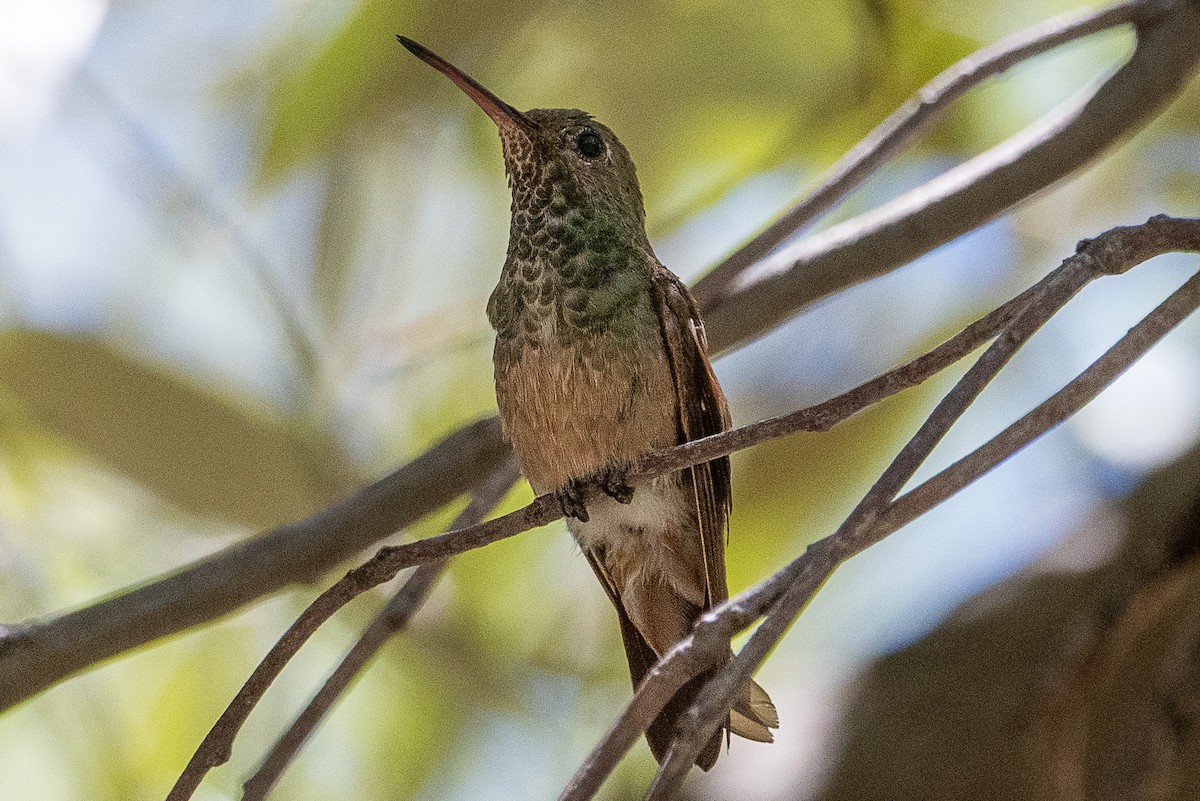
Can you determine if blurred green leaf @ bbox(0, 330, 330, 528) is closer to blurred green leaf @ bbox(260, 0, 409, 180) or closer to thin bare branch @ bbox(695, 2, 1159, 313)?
blurred green leaf @ bbox(260, 0, 409, 180)

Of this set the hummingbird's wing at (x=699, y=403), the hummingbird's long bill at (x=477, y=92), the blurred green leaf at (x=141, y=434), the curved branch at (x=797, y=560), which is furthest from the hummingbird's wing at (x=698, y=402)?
the blurred green leaf at (x=141, y=434)

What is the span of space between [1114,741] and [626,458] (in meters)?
1.31

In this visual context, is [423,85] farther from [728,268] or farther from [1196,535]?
[1196,535]

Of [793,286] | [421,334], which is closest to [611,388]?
[793,286]

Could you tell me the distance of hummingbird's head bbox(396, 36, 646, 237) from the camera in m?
3.04

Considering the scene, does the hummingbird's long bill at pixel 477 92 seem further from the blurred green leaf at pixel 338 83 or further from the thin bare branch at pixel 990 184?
the blurred green leaf at pixel 338 83

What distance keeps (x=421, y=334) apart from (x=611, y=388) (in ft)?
5.12

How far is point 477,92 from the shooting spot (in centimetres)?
288

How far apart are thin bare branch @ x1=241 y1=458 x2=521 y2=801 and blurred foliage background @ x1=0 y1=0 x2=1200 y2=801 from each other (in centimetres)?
128

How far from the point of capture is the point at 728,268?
2.95 m

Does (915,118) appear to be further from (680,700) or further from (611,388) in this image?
(680,700)

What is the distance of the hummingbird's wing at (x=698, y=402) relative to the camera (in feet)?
8.77

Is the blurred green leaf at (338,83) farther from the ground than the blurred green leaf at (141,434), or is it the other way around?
the blurred green leaf at (338,83)

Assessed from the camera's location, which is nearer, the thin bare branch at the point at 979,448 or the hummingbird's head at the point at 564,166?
the thin bare branch at the point at 979,448
